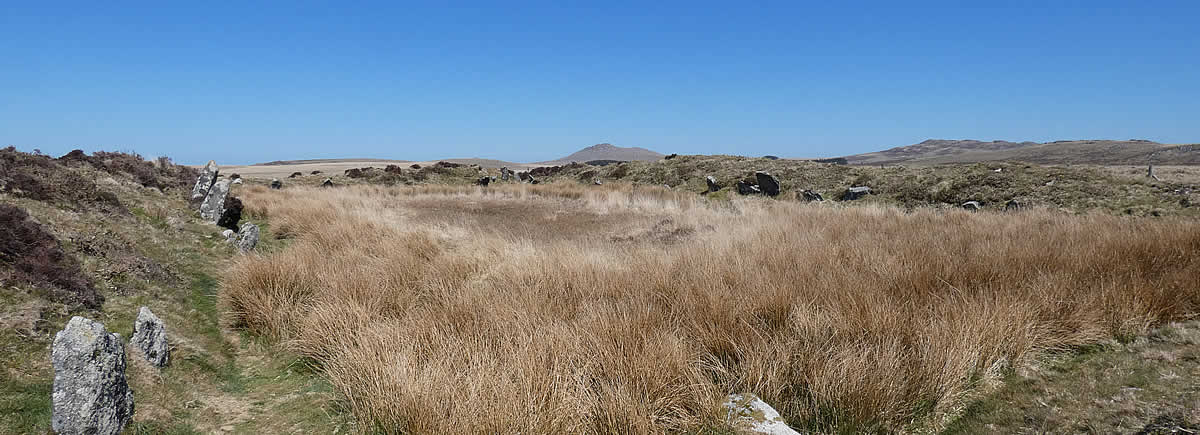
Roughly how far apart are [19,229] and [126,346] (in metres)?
2.71

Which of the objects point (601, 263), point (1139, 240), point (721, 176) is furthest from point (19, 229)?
point (721, 176)

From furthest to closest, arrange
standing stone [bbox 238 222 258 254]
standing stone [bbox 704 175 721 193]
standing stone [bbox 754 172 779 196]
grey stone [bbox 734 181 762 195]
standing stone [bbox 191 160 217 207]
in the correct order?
standing stone [bbox 704 175 721 193], grey stone [bbox 734 181 762 195], standing stone [bbox 754 172 779 196], standing stone [bbox 191 160 217 207], standing stone [bbox 238 222 258 254]

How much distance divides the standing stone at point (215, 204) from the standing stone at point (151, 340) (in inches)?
344

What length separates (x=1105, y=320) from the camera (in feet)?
11.8

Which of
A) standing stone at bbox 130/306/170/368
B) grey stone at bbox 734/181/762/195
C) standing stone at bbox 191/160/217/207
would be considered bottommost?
standing stone at bbox 130/306/170/368

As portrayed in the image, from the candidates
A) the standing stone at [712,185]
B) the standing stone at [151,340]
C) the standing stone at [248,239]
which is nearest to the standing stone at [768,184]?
the standing stone at [712,185]

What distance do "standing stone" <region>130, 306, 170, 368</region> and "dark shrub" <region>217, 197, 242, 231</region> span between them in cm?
862

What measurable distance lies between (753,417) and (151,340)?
14.2 ft

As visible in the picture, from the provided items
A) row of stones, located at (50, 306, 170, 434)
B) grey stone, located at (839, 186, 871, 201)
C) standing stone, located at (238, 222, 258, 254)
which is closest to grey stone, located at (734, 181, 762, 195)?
grey stone, located at (839, 186, 871, 201)

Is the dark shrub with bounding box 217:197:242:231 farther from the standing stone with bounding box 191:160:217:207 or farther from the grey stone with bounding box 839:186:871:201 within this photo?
the grey stone with bounding box 839:186:871:201

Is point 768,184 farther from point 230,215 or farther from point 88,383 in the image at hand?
point 88,383

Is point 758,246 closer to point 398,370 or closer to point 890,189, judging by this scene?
point 398,370

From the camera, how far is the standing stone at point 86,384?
2.50 metres

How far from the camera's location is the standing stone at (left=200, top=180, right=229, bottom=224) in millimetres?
10820
